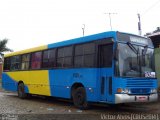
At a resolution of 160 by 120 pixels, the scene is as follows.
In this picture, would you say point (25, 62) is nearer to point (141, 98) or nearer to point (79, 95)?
point (79, 95)

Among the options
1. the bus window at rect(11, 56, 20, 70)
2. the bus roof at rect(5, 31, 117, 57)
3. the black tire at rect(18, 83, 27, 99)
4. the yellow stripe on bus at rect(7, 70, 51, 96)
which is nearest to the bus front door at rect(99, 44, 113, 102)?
the bus roof at rect(5, 31, 117, 57)

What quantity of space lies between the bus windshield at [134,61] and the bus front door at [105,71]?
42 centimetres

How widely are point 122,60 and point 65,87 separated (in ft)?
12.0

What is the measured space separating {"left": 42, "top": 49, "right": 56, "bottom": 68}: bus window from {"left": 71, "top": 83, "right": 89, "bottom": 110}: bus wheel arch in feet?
6.83

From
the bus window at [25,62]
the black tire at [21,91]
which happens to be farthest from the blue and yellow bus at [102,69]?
the black tire at [21,91]

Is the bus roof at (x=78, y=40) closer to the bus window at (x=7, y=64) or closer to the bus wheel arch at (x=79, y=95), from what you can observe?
the bus wheel arch at (x=79, y=95)

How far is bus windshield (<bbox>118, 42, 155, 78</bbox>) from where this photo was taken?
11586 millimetres

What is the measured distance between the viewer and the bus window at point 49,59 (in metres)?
15.4

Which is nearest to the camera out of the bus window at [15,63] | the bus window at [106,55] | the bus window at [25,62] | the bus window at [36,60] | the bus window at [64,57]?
the bus window at [106,55]

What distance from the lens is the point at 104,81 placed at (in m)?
12.0

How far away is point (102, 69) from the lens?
12.2m

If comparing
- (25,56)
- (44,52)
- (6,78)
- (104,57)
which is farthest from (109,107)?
(6,78)

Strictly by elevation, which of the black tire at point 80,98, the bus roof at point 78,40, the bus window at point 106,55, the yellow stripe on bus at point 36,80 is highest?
the bus roof at point 78,40

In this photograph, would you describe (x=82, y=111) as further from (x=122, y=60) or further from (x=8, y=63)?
(x=8, y=63)
